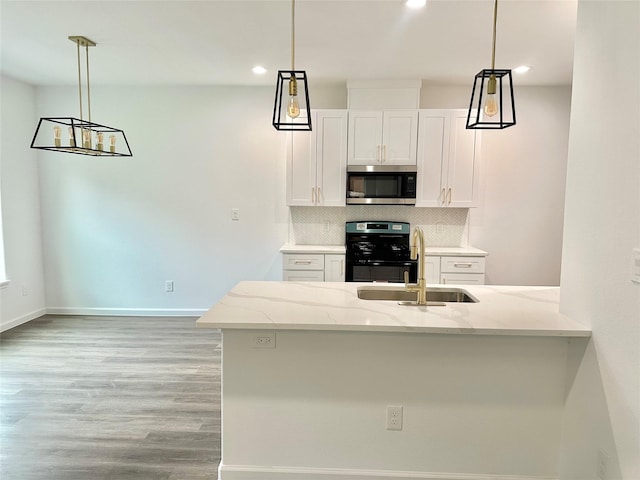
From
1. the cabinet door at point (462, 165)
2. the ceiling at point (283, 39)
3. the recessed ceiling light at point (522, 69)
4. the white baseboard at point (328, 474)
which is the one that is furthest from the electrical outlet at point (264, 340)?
the recessed ceiling light at point (522, 69)

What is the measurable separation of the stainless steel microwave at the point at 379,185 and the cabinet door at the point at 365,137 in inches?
3.3

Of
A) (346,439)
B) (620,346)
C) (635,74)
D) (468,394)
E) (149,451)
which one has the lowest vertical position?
(149,451)

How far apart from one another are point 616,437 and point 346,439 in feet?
3.61

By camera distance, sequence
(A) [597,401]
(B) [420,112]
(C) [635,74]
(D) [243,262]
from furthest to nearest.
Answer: (D) [243,262] < (B) [420,112] < (A) [597,401] < (C) [635,74]

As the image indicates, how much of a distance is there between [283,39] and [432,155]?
6.13 feet

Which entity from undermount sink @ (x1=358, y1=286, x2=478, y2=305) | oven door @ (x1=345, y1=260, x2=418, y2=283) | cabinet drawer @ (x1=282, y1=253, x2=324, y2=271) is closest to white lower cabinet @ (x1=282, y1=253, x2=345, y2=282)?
cabinet drawer @ (x1=282, y1=253, x2=324, y2=271)

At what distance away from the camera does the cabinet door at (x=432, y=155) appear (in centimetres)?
401

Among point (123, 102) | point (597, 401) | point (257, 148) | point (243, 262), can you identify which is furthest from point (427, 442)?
point (123, 102)

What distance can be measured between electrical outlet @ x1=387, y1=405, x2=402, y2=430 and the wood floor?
97 centimetres

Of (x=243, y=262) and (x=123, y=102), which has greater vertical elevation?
(x=123, y=102)

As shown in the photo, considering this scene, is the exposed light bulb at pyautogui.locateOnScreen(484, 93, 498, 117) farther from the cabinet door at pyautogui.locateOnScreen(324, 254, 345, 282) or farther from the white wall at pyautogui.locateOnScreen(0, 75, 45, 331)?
the white wall at pyautogui.locateOnScreen(0, 75, 45, 331)

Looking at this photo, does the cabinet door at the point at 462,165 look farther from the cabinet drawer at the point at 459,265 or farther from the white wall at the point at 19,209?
the white wall at the point at 19,209

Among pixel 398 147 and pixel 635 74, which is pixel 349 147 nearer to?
pixel 398 147

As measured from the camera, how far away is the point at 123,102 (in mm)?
4539
